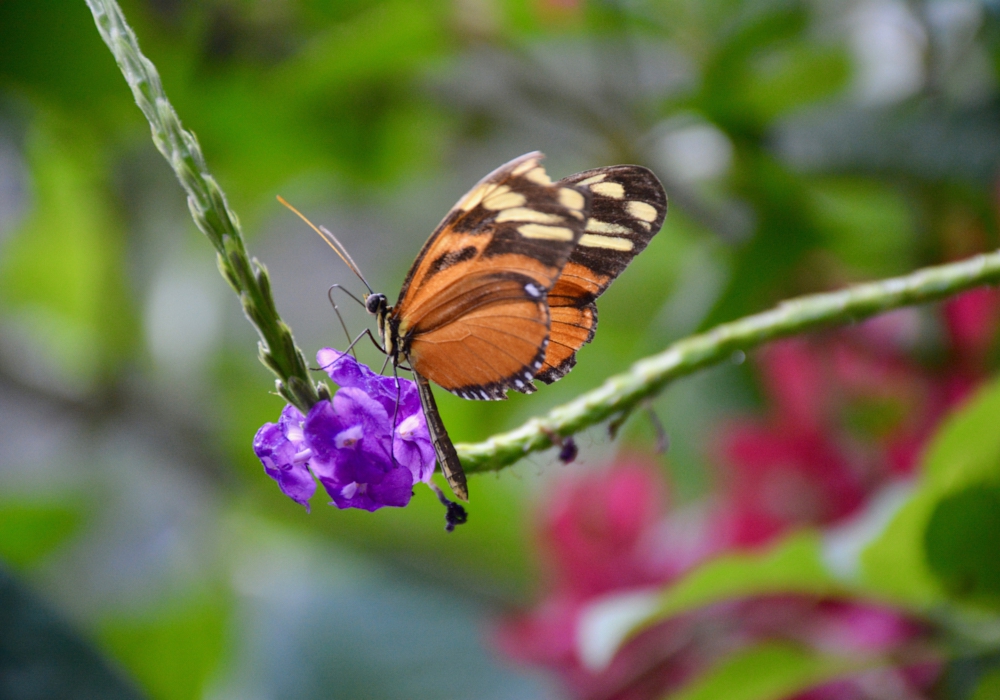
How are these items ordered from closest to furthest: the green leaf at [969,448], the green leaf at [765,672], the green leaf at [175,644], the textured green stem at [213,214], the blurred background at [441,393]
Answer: the textured green stem at [213,214], the green leaf at [969,448], the green leaf at [765,672], the blurred background at [441,393], the green leaf at [175,644]

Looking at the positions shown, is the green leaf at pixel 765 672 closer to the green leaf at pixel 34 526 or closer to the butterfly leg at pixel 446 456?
→ the butterfly leg at pixel 446 456

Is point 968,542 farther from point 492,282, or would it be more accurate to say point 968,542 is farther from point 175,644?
point 175,644

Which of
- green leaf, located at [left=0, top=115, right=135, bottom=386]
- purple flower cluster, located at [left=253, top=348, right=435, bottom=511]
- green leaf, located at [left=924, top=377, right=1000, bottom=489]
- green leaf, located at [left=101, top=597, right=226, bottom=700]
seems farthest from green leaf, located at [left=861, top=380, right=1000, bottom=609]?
green leaf, located at [left=0, top=115, right=135, bottom=386]

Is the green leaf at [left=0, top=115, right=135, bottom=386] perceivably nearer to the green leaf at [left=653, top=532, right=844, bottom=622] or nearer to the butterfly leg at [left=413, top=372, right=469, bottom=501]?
the green leaf at [left=653, top=532, right=844, bottom=622]

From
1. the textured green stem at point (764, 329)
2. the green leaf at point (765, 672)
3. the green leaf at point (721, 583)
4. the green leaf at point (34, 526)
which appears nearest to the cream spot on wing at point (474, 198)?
the textured green stem at point (764, 329)

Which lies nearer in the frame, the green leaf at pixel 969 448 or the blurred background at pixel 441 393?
the green leaf at pixel 969 448

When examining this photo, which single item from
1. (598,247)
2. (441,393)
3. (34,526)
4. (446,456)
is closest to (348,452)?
(446,456)

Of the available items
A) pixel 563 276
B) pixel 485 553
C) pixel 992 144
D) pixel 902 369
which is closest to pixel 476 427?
pixel 485 553
